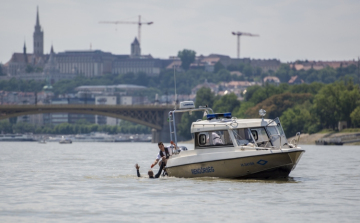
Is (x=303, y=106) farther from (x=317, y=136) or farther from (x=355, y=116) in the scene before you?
(x=355, y=116)

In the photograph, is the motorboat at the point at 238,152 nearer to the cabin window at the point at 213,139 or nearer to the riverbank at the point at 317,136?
the cabin window at the point at 213,139

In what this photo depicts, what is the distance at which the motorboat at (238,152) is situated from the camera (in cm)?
3641

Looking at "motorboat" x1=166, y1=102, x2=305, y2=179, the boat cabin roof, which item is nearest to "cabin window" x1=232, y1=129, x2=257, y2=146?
"motorboat" x1=166, y1=102, x2=305, y2=179

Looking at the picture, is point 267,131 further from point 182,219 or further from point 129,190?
point 182,219

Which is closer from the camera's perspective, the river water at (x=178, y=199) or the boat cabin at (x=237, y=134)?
the river water at (x=178, y=199)

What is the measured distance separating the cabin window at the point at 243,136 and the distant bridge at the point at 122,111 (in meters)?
120

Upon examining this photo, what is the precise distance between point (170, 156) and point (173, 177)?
106 cm

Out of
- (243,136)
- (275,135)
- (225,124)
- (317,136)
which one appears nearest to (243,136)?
(243,136)

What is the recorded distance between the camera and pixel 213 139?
3738 cm

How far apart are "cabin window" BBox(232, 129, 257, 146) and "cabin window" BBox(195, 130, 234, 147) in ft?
1.14

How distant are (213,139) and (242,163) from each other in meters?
1.77

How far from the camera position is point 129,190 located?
34.8 metres

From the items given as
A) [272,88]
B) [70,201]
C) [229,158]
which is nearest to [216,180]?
[229,158]

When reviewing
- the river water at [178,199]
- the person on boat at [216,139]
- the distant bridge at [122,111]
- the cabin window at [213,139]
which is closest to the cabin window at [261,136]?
the cabin window at [213,139]
